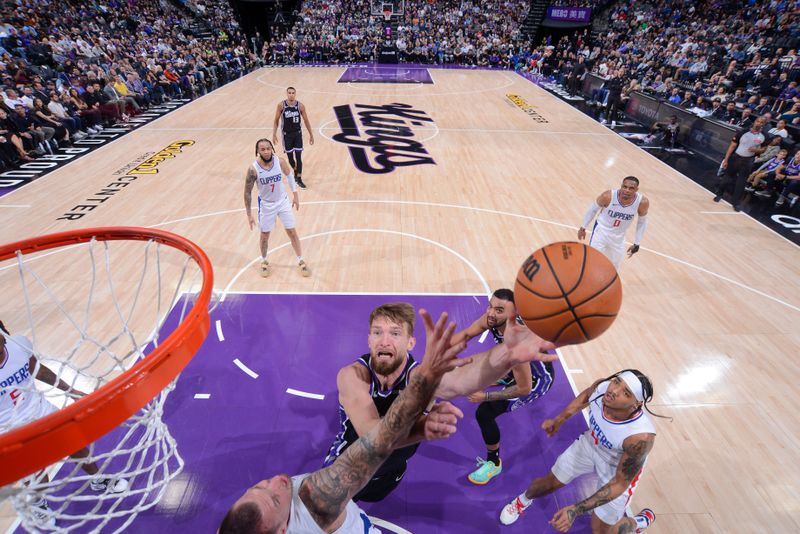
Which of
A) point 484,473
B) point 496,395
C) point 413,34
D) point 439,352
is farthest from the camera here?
point 413,34

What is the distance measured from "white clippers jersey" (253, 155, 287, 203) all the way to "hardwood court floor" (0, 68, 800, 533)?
1152 millimetres

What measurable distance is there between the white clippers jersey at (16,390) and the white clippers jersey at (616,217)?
5716 millimetres

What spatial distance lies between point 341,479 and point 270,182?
4.53 m

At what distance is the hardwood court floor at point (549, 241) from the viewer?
13.2 ft

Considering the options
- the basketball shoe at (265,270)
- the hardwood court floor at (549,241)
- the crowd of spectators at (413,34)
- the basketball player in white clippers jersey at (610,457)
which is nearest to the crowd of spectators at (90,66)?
the hardwood court floor at (549,241)

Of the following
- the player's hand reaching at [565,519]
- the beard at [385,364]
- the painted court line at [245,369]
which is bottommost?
the painted court line at [245,369]

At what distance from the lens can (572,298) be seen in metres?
2.51

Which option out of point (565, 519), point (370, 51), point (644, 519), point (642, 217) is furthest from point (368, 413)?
point (370, 51)

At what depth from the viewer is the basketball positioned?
2.50m

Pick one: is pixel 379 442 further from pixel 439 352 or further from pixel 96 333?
pixel 96 333

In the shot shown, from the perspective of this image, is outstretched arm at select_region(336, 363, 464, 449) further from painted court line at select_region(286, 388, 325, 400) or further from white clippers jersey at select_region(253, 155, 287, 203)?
white clippers jersey at select_region(253, 155, 287, 203)

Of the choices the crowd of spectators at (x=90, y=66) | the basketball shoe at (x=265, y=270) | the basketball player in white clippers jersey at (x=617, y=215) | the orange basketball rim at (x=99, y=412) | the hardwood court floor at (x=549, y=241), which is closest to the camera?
the orange basketball rim at (x=99, y=412)

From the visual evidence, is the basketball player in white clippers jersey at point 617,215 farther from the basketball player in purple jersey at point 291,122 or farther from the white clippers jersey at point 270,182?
the basketball player in purple jersey at point 291,122

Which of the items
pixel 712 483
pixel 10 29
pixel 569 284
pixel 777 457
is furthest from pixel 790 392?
pixel 10 29
